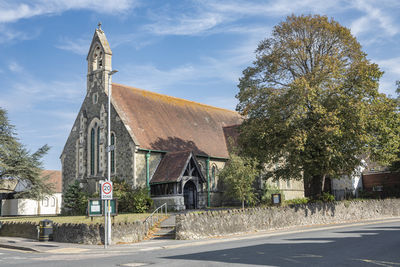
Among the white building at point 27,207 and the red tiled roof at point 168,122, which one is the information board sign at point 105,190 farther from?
the white building at point 27,207

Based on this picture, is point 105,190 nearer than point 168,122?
Yes

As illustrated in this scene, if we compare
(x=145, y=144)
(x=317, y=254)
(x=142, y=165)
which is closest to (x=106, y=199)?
(x=317, y=254)

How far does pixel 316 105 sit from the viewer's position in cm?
2395

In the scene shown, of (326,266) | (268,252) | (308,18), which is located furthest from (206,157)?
(326,266)

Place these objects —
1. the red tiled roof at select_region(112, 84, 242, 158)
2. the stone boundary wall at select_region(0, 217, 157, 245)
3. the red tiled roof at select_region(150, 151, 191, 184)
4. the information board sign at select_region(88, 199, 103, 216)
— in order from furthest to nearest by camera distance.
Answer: the red tiled roof at select_region(112, 84, 242, 158), the red tiled roof at select_region(150, 151, 191, 184), the information board sign at select_region(88, 199, 103, 216), the stone boundary wall at select_region(0, 217, 157, 245)

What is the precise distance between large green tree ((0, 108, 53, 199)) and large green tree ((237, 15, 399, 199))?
2285 centimetres

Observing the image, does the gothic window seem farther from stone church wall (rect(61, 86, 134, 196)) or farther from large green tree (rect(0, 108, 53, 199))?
large green tree (rect(0, 108, 53, 199))

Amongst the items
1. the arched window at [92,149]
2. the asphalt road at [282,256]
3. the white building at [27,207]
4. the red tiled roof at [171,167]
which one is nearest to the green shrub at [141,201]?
the red tiled roof at [171,167]

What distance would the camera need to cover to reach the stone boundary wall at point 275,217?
1959cm

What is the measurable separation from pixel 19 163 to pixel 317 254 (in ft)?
113

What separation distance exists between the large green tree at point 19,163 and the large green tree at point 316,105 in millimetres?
22848

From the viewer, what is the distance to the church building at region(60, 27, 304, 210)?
107ft

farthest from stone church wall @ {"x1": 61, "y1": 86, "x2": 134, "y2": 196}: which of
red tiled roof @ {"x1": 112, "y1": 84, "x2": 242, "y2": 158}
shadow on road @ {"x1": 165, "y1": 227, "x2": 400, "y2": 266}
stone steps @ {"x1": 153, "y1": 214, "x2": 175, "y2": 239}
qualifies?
shadow on road @ {"x1": 165, "y1": 227, "x2": 400, "y2": 266}

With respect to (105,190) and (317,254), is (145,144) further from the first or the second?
(317,254)
